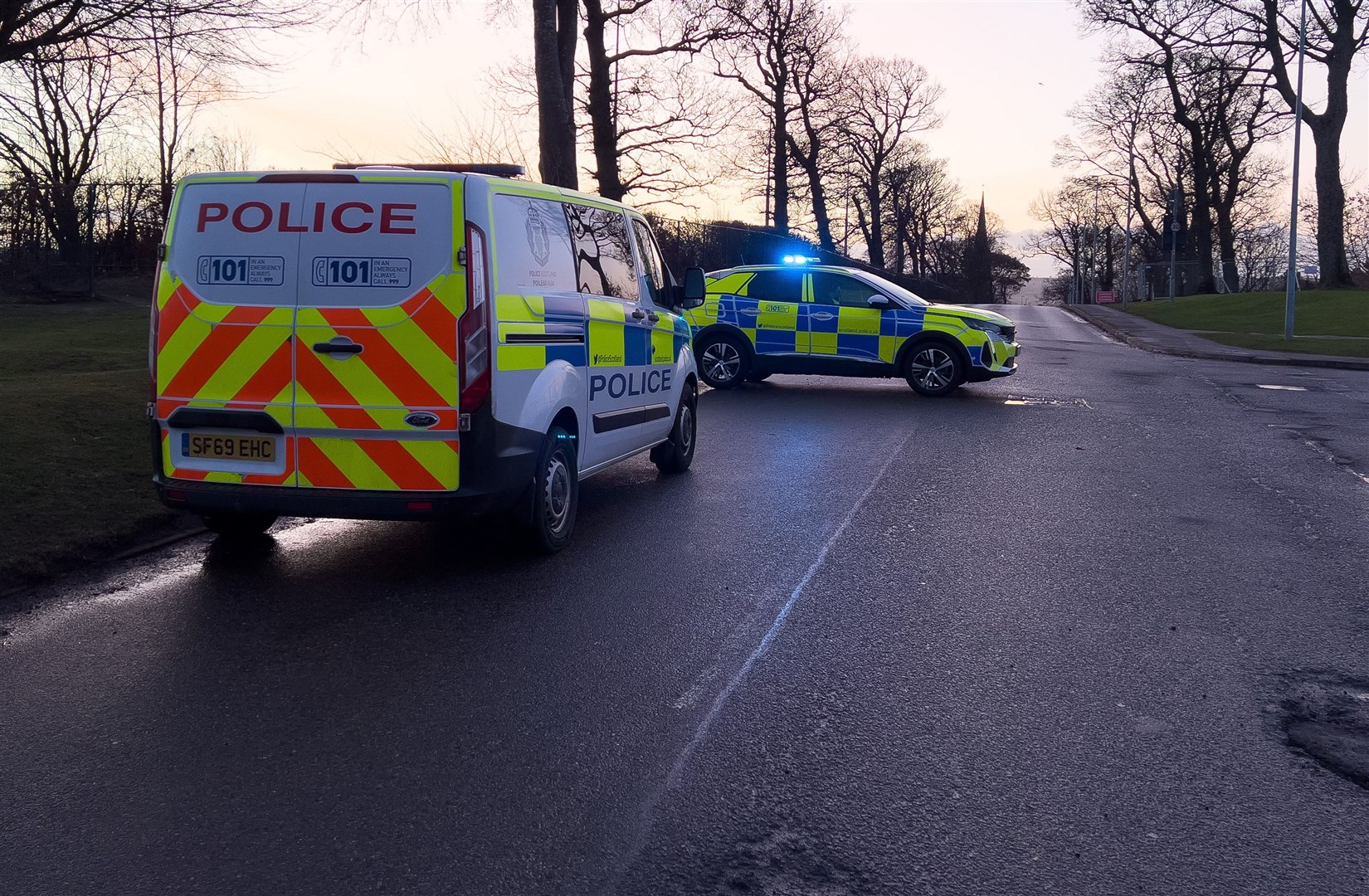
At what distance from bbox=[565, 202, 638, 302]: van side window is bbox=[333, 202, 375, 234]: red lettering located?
57.0 inches

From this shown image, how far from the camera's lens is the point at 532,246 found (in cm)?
635

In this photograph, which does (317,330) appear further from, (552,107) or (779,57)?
(779,57)

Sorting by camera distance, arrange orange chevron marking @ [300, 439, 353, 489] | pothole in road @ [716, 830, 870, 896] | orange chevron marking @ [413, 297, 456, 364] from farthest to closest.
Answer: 1. orange chevron marking @ [300, 439, 353, 489]
2. orange chevron marking @ [413, 297, 456, 364]
3. pothole in road @ [716, 830, 870, 896]

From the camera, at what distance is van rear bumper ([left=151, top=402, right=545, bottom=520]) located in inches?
226

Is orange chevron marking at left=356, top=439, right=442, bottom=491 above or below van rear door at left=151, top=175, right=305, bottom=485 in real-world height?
below

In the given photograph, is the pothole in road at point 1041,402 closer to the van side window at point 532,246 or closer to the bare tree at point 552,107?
the bare tree at point 552,107

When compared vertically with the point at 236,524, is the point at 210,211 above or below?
above

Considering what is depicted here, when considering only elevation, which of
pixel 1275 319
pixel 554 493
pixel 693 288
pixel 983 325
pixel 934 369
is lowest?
pixel 554 493

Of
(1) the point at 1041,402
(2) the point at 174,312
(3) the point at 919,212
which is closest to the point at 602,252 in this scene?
(2) the point at 174,312

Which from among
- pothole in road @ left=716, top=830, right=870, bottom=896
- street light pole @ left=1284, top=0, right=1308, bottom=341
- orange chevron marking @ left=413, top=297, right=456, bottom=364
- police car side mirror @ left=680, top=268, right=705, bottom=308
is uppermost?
street light pole @ left=1284, top=0, right=1308, bottom=341

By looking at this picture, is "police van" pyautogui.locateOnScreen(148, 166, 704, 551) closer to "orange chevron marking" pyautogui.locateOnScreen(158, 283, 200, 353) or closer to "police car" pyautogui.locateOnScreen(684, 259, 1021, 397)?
"orange chevron marking" pyautogui.locateOnScreen(158, 283, 200, 353)

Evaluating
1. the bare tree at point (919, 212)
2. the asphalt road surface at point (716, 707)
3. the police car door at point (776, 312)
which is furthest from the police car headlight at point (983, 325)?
the bare tree at point (919, 212)

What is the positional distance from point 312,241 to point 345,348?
1.80 ft

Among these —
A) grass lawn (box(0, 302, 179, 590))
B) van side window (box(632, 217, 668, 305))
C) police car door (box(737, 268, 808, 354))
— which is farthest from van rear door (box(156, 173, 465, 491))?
police car door (box(737, 268, 808, 354))
